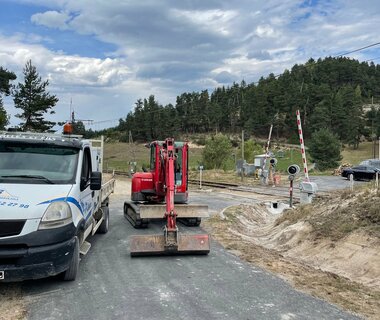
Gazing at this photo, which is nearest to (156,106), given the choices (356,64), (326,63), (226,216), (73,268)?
(326,63)

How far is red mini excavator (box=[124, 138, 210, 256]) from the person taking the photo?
344 inches

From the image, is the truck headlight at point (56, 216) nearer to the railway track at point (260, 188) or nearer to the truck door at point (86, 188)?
the truck door at point (86, 188)

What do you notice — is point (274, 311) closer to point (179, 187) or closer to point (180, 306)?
point (180, 306)

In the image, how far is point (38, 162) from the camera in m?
7.20

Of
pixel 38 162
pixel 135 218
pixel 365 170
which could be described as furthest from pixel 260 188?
pixel 38 162

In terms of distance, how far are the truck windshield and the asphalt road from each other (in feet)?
5.28

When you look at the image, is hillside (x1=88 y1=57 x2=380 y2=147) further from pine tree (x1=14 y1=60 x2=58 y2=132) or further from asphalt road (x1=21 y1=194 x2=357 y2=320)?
asphalt road (x1=21 y1=194 x2=357 y2=320)

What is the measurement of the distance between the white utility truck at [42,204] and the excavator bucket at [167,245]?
3.50 ft

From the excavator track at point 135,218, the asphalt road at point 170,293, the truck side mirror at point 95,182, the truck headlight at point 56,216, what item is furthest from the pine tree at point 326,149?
the truck headlight at point 56,216

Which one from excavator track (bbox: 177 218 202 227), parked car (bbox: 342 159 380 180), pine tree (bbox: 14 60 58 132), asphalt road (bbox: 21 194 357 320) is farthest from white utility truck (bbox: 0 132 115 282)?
pine tree (bbox: 14 60 58 132)

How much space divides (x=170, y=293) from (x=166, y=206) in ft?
14.8

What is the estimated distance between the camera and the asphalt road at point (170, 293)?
5.45 m

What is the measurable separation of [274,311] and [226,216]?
10.4 m

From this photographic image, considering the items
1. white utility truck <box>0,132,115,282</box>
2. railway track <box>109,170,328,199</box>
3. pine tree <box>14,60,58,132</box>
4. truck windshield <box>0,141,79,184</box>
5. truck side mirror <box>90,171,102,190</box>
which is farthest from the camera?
pine tree <box>14,60,58,132</box>
